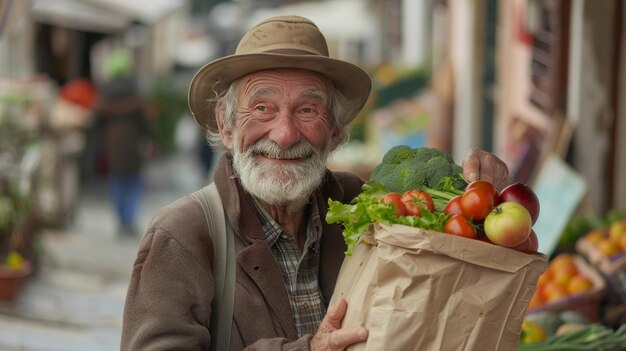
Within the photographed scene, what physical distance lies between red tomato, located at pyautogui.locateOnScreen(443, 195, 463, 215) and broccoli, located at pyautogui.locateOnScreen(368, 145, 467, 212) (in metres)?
0.11

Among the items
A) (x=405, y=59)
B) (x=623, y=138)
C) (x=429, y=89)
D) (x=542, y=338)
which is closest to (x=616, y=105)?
(x=623, y=138)

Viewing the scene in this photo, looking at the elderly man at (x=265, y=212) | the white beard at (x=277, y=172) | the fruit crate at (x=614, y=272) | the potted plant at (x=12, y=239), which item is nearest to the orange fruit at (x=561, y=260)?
the fruit crate at (x=614, y=272)

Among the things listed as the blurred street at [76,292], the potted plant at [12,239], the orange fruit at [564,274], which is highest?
the orange fruit at [564,274]

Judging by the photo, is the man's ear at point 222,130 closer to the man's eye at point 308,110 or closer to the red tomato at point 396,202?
the man's eye at point 308,110

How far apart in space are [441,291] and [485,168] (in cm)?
66

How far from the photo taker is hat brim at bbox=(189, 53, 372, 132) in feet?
10.2

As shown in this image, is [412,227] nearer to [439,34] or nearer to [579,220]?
[579,220]

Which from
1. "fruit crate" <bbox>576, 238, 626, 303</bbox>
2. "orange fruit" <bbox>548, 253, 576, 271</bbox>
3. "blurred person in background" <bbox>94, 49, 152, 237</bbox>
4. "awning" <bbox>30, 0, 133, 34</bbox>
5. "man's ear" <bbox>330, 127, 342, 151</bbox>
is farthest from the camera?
"awning" <bbox>30, 0, 133, 34</bbox>

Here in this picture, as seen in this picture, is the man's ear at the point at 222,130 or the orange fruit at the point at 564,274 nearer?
the man's ear at the point at 222,130

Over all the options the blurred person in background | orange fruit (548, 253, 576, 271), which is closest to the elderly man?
orange fruit (548, 253, 576, 271)

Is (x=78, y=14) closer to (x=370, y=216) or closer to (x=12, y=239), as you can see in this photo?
(x=12, y=239)

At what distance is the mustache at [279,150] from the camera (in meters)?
3.13

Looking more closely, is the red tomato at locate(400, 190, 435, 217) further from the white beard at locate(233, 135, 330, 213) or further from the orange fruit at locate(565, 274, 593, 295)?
the orange fruit at locate(565, 274, 593, 295)

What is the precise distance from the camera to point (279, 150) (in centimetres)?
314
